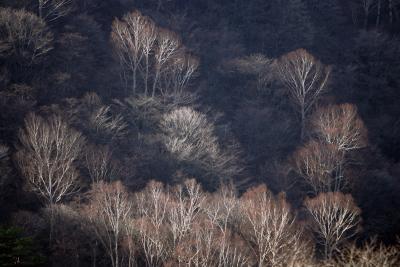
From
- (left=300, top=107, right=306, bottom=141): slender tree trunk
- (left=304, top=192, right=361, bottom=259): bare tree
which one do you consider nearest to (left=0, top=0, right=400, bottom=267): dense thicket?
(left=304, top=192, right=361, bottom=259): bare tree

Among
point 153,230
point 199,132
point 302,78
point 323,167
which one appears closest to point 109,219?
point 153,230

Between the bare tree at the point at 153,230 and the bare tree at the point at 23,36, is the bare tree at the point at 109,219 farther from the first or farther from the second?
the bare tree at the point at 23,36

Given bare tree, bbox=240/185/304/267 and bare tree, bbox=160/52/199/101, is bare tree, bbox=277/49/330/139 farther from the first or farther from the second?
bare tree, bbox=240/185/304/267

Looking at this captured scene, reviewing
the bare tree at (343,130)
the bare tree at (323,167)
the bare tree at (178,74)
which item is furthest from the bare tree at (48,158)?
the bare tree at (343,130)

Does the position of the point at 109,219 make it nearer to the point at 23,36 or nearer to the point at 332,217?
the point at 332,217

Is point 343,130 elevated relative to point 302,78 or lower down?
lower down

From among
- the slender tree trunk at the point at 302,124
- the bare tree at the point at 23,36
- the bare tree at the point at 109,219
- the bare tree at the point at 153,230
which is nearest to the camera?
the bare tree at the point at 153,230
